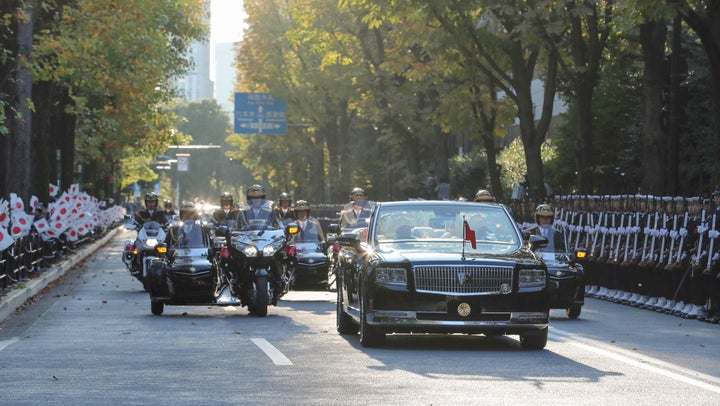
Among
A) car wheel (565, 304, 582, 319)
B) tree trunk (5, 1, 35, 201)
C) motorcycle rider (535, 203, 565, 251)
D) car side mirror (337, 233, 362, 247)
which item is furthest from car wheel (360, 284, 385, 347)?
tree trunk (5, 1, 35, 201)

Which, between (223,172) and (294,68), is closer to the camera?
(294,68)

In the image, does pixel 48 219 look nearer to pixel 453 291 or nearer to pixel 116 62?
pixel 116 62

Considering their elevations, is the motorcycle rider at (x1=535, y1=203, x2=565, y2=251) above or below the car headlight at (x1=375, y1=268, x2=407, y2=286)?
above

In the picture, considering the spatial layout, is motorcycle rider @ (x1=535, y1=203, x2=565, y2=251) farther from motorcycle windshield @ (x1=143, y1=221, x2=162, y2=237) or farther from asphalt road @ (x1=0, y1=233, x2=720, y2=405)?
motorcycle windshield @ (x1=143, y1=221, x2=162, y2=237)

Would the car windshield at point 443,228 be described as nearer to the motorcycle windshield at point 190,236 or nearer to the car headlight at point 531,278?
the car headlight at point 531,278

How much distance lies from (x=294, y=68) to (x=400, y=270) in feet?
203

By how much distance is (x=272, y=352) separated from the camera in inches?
608

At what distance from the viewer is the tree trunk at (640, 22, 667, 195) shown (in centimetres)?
3350

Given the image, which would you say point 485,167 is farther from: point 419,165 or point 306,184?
point 306,184

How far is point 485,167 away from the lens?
67.4 metres

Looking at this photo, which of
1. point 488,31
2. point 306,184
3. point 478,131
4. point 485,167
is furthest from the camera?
point 306,184

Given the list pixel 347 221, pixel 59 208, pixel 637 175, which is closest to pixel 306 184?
pixel 637 175

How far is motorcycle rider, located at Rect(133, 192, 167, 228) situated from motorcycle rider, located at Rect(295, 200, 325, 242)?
2.92 metres

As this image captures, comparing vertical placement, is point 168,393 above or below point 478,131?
below
